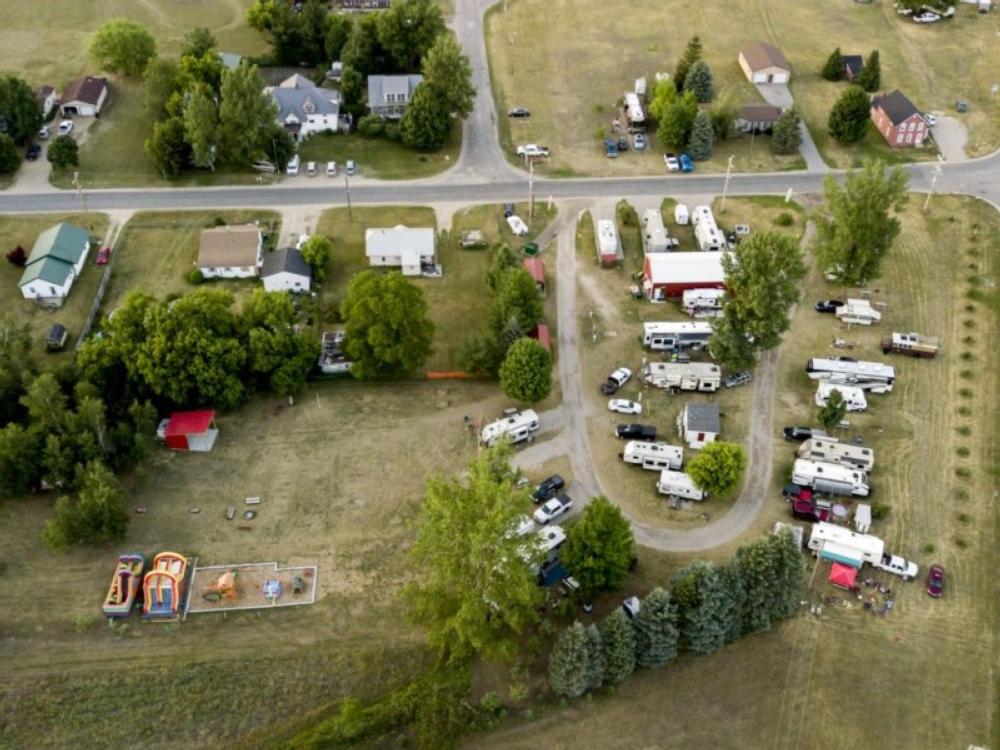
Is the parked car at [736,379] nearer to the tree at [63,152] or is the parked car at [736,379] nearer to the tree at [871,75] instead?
the tree at [871,75]

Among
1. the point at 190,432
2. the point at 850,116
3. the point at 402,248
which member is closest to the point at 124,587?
the point at 190,432

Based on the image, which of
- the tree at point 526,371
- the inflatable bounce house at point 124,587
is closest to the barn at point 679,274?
the tree at point 526,371

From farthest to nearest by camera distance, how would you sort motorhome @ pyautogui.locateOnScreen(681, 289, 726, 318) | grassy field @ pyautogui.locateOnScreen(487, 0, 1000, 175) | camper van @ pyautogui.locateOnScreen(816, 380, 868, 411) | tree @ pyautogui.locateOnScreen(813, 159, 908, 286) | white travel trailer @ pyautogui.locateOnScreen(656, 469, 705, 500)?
1. grassy field @ pyautogui.locateOnScreen(487, 0, 1000, 175)
2. motorhome @ pyautogui.locateOnScreen(681, 289, 726, 318)
3. tree @ pyautogui.locateOnScreen(813, 159, 908, 286)
4. camper van @ pyautogui.locateOnScreen(816, 380, 868, 411)
5. white travel trailer @ pyautogui.locateOnScreen(656, 469, 705, 500)

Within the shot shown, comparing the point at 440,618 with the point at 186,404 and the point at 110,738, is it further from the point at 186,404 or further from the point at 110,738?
the point at 186,404

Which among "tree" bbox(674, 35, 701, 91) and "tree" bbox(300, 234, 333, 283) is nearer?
"tree" bbox(300, 234, 333, 283)

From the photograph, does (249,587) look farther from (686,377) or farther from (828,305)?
(828,305)

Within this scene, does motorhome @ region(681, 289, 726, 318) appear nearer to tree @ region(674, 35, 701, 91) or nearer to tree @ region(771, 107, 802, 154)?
tree @ region(771, 107, 802, 154)

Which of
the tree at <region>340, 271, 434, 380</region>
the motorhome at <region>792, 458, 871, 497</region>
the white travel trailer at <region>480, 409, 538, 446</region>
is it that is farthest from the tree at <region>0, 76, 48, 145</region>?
the motorhome at <region>792, 458, 871, 497</region>
